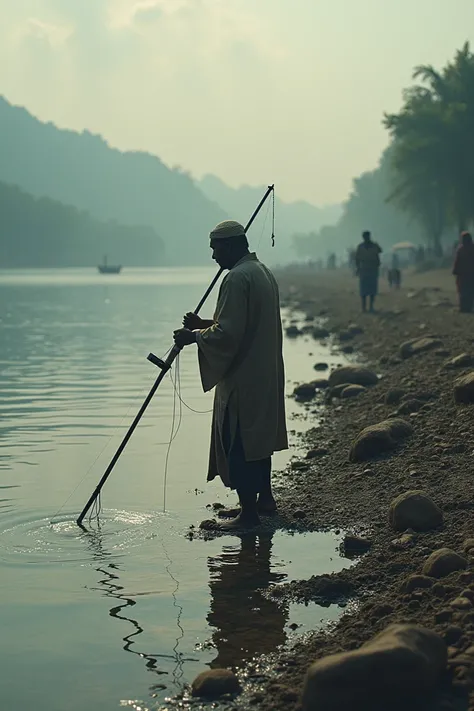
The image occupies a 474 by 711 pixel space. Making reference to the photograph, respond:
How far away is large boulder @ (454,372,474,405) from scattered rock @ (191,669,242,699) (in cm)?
623

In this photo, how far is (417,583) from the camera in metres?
5.50

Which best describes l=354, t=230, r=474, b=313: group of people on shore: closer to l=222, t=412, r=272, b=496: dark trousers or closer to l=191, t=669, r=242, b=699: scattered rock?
l=222, t=412, r=272, b=496: dark trousers

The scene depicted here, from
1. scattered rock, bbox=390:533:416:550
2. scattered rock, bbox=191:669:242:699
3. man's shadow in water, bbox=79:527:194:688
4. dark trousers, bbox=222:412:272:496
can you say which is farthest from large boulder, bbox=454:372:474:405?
scattered rock, bbox=191:669:242:699

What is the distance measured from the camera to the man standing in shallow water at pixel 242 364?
7.29 m

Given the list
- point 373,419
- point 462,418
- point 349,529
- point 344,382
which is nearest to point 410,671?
point 349,529

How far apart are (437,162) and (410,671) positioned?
1958 inches

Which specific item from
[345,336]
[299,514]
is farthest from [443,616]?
[345,336]

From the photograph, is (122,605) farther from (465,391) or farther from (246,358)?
(465,391)

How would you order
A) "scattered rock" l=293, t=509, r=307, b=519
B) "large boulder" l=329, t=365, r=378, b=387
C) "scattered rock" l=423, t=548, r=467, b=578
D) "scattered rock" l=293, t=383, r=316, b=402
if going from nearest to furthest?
1. "scattered rock" l=423, t=548, r=467, b=578
2. "scattered rock" l=293, t=509, r=307, b=519
3. "large boulder" l=329, t=365, r=378, b=387
4. "scattered rock" l=293, t=383, r=316, b=402

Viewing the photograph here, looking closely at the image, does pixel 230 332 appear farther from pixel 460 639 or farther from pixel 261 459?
pixel 460 639

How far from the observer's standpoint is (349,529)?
723cm

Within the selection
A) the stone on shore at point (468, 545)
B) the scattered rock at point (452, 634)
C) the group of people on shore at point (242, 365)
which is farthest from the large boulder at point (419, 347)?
the scattered rock at point (452, 634)

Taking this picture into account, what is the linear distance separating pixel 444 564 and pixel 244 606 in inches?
40.1

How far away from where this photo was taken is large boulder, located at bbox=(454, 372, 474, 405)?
1043cm
